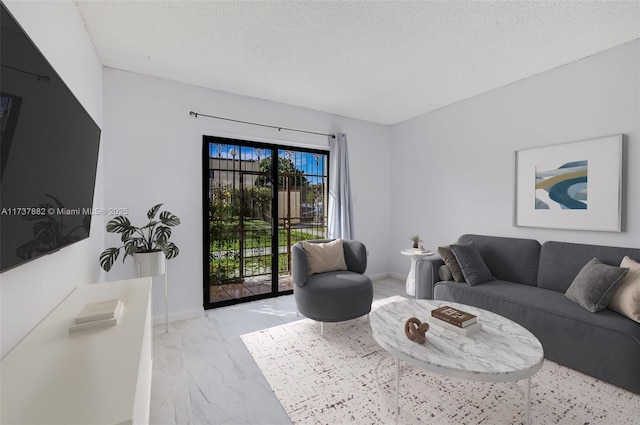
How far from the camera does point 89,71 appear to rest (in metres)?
2.31

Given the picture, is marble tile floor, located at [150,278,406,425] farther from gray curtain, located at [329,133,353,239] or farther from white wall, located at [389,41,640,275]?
white wall, located at [389,41,640,275]

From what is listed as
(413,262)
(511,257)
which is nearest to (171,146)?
(413,262)

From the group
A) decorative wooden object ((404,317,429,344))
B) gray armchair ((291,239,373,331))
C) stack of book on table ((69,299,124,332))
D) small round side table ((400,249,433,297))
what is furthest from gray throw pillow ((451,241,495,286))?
stack of book on table ((69,299,124,332))

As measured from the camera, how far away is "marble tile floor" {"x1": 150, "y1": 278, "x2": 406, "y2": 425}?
67.7 inches

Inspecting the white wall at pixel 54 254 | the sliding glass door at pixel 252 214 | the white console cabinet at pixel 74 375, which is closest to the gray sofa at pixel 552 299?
the sliding glass door at pixel 252 214

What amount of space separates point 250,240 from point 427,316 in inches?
97.8

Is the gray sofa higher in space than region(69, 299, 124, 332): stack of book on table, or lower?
lower

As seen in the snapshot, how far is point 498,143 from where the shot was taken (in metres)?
3.43

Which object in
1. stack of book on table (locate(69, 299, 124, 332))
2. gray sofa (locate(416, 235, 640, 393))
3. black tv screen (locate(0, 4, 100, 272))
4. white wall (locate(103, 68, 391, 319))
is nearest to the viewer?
black tv screen (locate(0, 4, 100, 272))

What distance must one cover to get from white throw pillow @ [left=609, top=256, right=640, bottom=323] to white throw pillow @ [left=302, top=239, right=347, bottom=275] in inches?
89.8

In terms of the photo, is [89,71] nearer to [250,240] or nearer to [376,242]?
[250,240]

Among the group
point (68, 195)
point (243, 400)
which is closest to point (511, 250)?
point (243, 400)

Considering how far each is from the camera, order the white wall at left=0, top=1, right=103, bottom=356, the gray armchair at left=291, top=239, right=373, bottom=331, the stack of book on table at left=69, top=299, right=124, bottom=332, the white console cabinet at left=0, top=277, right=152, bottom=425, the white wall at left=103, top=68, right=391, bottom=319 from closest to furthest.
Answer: the white console cabinet at left=0, top=277, right=152, bottom=425 → the white wall at left=0, top=1, right=103, bottom=356 → the stack of book on table at left=69, top=299, right=124, bottom=332 → the gray armchair at left=291, top=239, right=373, bottom=331 → the white wall at left=103, top=68, right=391, bottom=319

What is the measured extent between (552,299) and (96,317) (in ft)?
10.7
